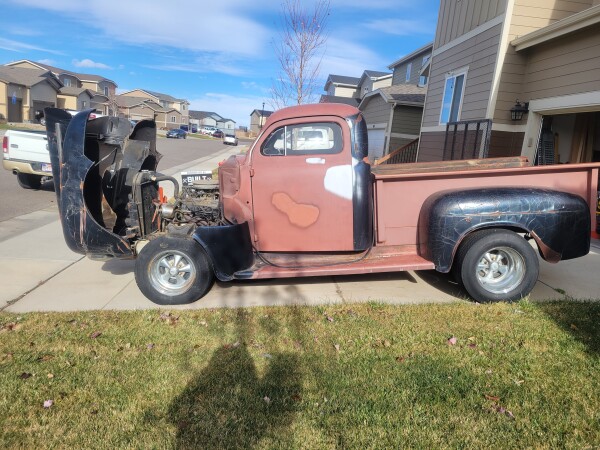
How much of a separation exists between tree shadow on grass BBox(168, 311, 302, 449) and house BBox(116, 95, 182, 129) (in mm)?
76874

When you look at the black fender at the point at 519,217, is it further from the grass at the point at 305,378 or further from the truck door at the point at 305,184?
the truck door at the point at 305,184

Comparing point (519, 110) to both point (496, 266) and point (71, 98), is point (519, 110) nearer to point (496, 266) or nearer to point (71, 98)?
point (496, 266)

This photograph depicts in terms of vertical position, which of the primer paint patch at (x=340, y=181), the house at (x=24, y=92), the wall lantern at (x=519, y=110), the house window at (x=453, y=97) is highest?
the house at (x=24, y=92)

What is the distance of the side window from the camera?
4.64 meters

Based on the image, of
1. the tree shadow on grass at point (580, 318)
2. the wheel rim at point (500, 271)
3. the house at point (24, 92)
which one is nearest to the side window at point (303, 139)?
the wheel rim at point (500, 271)

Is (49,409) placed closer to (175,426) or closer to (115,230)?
(175,426)

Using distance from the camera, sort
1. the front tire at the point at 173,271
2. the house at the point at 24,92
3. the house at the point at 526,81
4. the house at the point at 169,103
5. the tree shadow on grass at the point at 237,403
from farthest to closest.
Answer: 1. the house at the point at 169,103
2. the house at the point at 24,92
3. the house at the point at 526,81
4. the front tire at the point at 173,271
5. the tree shadow on grass at the point at 237,403

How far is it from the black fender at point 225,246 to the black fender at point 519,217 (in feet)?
6.70

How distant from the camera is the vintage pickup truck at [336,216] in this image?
437 cm

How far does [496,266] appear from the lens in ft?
15.0

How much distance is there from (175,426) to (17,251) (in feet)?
16.3

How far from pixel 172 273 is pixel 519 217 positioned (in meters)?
3.69

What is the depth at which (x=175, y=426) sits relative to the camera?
266 centimetres

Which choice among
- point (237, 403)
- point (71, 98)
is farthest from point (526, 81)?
point (71, 98)
